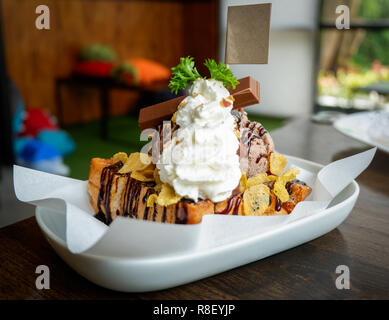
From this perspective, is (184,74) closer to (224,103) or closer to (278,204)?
(224,103)

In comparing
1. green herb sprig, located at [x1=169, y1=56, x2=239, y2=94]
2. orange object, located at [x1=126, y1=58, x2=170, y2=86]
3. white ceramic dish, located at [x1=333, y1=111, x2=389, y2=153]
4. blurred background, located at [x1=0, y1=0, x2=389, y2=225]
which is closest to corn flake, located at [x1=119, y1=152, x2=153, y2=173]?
green herb sprig, located at [x1=169, y1=56, x2=239, y2=94]

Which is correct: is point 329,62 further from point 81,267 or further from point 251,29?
point 81,267

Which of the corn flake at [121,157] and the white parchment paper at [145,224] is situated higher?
the corn flake at [121,157]

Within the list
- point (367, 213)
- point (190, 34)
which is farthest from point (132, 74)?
point (367, 213)

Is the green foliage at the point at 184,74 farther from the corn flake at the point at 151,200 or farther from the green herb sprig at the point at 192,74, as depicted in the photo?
the corn flake at the point at 151,200

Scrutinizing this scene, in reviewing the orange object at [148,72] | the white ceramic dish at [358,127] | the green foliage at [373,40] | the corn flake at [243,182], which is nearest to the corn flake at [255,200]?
the corn flake at [243,182]

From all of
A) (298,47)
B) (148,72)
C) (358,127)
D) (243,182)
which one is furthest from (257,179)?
(298,47)
